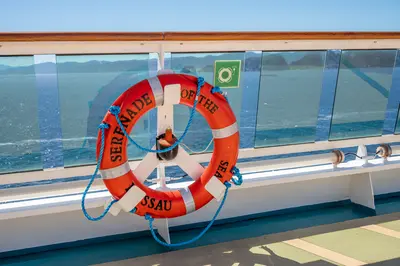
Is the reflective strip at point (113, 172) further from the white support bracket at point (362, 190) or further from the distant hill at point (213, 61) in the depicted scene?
the white support bracket at point (362, 190)

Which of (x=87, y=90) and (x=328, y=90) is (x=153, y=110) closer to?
(x=87, y=90)

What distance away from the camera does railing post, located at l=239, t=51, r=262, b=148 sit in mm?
2045

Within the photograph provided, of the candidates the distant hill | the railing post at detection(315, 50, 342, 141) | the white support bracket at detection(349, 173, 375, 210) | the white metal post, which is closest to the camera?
the distant hill

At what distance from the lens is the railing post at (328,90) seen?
2240 millimetres

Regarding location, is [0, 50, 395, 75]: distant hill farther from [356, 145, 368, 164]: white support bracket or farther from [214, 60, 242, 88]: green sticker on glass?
[356, 145, 368, 164]: white support bracket

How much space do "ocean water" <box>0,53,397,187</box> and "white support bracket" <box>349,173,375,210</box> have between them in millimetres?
279

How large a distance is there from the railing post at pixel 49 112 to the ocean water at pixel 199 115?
0.07 feet

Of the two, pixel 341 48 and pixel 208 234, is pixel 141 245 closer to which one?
pixel 208 234

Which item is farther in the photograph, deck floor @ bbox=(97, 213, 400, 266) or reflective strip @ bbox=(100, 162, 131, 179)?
deck floor @ bbox=(97, 213, 400, 266)

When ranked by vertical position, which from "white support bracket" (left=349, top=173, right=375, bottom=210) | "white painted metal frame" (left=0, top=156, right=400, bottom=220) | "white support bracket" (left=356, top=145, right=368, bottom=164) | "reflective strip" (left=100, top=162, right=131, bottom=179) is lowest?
"white support bracket" (left=349, top=173, right=375, bottom=210)

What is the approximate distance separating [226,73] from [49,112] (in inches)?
35.9

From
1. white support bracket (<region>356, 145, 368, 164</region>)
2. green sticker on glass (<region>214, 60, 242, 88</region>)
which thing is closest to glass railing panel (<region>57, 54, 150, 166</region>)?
green sticker on glass (<region>214, 60, 242, 88</region>)

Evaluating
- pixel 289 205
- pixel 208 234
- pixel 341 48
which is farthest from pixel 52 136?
pixel 341 48

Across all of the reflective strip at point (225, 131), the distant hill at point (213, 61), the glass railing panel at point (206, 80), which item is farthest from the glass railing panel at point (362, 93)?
the reflective strip at point (225, 131)
